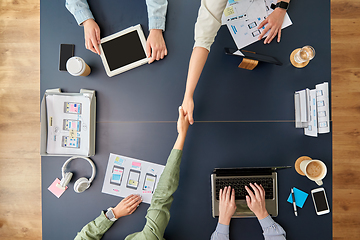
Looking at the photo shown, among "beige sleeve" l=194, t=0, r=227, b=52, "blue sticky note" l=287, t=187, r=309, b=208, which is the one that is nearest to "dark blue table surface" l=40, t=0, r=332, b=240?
"blue sticky note" l=287, t=187, r=309, b=208

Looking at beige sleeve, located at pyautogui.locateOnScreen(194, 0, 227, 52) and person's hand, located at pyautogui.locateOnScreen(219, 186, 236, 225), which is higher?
beige sleeve, located at pyautogui.locateOnScreen(194, 0, 227, 52)

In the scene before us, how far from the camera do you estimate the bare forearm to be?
1079 mm

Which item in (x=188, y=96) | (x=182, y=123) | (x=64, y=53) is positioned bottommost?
(x=182, y=123)

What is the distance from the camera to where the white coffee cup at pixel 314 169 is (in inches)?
40.7

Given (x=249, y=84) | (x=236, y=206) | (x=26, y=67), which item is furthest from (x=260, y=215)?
(x=26, y=67)

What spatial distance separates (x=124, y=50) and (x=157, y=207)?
996mm

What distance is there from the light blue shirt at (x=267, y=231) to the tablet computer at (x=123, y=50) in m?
1.14

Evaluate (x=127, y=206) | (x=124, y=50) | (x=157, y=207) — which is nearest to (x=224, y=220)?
(x=157, y=207)

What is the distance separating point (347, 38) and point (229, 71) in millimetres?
1099

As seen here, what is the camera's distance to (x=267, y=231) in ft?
3.50

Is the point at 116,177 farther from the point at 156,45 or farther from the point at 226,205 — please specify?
the point at 156,45

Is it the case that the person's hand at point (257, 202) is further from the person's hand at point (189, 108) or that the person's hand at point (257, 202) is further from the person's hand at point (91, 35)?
the person's hand at point (91, 35)

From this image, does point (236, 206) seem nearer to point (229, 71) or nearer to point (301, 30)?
point (229, 71)

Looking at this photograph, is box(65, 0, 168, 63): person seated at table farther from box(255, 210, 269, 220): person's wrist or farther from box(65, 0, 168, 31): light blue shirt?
box(255, 210, 269, 220): person's wrist
